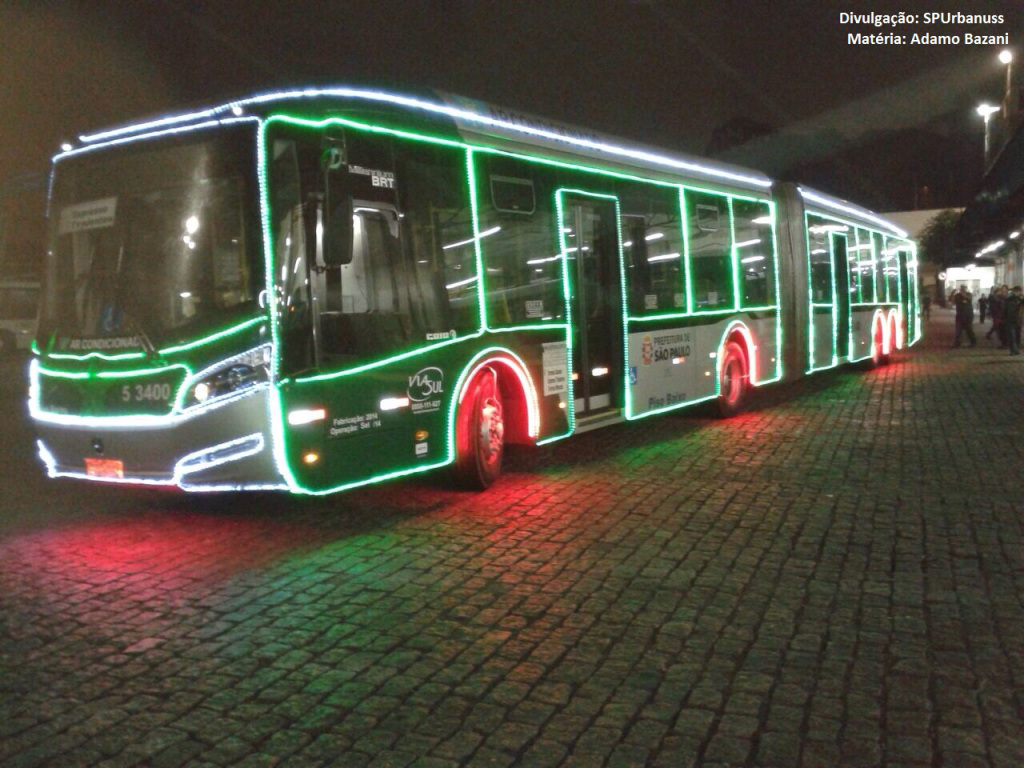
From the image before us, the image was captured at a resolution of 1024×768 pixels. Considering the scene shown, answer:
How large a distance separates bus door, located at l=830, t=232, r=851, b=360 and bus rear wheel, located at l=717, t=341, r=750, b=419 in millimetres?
5607

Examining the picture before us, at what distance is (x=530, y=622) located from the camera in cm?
576

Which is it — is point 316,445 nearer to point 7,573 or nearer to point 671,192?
point 7,573

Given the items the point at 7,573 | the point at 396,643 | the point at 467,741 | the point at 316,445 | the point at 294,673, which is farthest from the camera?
the point at 316,445

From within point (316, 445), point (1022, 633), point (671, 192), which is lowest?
point (1022, 633)

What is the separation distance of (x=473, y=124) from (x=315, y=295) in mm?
2698

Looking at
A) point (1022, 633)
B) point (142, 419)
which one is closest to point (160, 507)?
point (142, 419)

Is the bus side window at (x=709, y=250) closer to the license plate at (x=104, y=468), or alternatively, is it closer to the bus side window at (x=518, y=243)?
the bus side window at (x=518, y=243)

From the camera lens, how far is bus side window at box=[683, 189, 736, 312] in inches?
530

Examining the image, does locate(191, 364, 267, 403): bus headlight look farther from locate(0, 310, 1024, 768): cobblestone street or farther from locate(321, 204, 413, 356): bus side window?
locate(0, 310, 1024, 768): cobblestone street

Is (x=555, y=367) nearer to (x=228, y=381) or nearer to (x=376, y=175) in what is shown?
(x=376, y=175)

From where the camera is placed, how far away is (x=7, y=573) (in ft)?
22.7

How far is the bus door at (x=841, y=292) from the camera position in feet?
65.7

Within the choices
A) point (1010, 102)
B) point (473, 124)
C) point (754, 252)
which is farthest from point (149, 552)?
point (1010, 102)

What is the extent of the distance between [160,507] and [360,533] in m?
2.04
